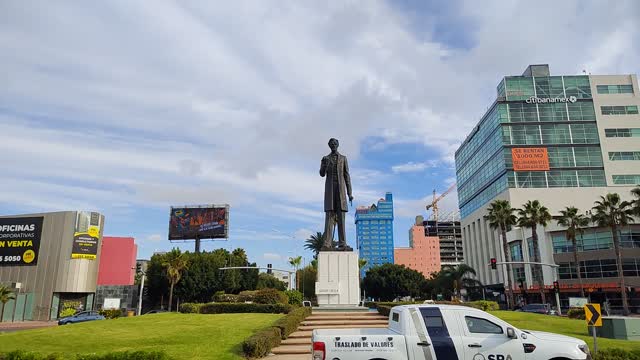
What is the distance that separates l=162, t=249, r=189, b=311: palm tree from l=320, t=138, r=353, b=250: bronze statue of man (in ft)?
126

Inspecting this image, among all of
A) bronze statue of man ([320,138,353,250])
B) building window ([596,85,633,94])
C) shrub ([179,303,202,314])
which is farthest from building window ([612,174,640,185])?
shrub ([179,303,202,314])

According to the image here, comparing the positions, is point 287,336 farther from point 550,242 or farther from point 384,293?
point 384,293

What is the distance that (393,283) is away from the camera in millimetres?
90562

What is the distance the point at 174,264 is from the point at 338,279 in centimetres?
4075

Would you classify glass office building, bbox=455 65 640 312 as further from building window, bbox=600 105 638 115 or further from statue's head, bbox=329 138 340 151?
statue's head, bbox=329 138 340 151

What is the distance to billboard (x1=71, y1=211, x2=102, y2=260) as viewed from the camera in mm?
55938

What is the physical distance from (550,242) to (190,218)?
55686mm

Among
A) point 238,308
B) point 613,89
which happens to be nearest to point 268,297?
point 238,308

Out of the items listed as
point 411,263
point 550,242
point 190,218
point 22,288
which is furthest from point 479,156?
point 411,263

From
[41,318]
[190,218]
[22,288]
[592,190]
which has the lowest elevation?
[41,318]

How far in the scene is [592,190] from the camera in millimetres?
76625

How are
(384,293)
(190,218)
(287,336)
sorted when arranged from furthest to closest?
(384,293) → (190,218) → (287,336)

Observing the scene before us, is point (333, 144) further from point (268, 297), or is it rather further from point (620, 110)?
point (620, 110)

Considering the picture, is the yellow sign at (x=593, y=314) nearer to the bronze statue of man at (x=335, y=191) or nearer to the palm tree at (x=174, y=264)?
the bronze statue of man at (x=335, y=191)
